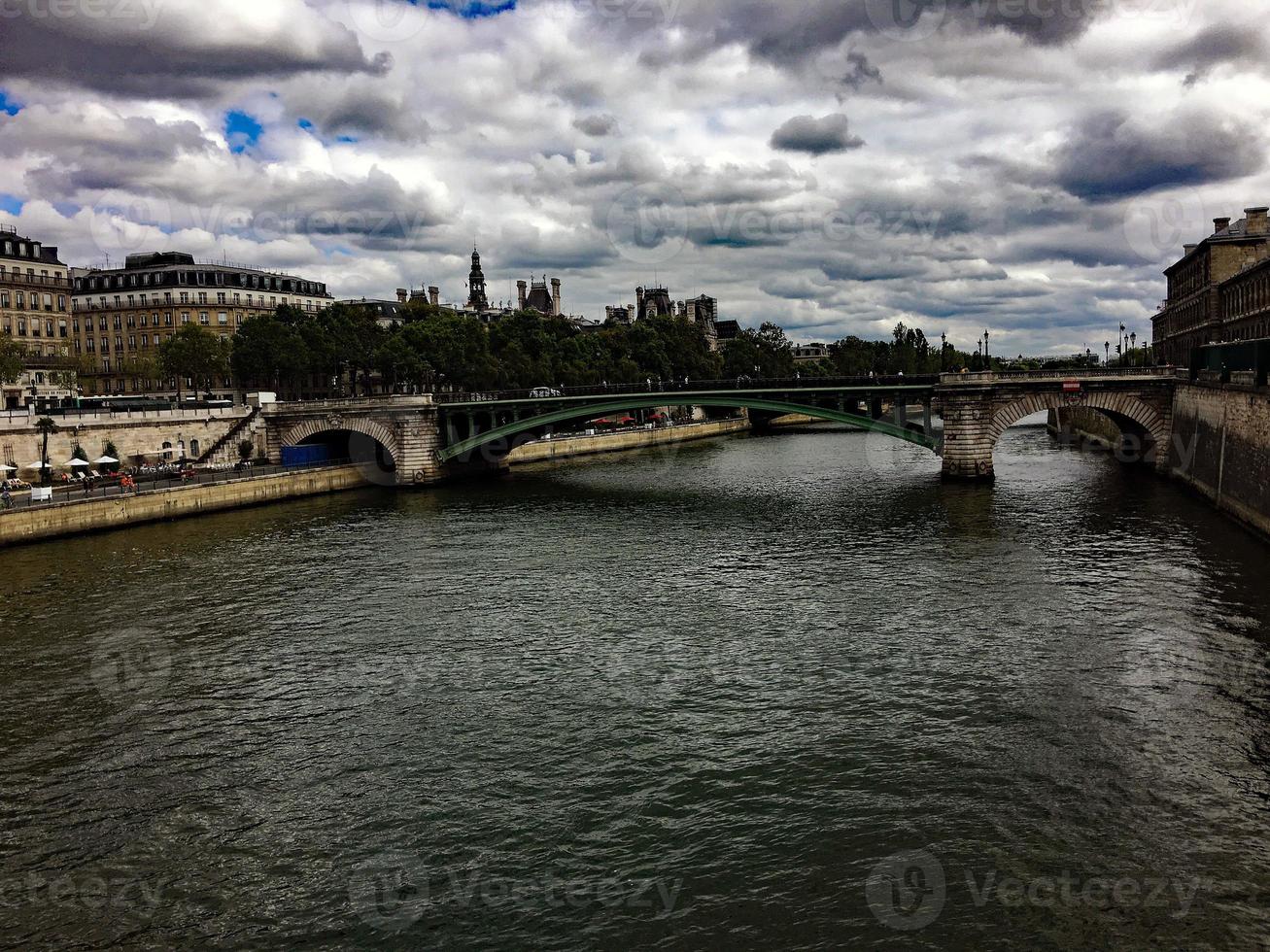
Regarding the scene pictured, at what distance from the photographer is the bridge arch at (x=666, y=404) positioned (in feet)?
203

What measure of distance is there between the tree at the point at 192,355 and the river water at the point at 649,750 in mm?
55380

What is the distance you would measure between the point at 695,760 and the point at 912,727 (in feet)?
16.7

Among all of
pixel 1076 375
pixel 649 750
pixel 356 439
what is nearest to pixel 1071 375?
pixel 1076 375

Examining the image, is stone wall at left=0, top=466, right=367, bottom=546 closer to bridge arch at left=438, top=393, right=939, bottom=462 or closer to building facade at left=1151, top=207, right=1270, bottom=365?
bridge arch at left=438, top=393, right=939, bottom=462

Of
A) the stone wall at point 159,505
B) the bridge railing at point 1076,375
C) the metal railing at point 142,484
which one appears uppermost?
the bridge railing at point 1076,375

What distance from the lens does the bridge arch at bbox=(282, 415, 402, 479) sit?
72500 mm

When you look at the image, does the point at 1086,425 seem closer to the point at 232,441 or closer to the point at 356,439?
the point at 356,439

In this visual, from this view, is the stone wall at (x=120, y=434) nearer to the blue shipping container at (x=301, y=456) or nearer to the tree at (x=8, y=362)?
the blue shipping container at (x=301, y=456)

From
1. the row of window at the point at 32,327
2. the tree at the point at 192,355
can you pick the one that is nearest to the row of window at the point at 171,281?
Result: the row of window at the point at 32,327

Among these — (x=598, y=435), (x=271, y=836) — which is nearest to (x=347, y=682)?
(x=271, y=836)

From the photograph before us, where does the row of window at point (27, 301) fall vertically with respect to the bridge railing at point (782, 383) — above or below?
above

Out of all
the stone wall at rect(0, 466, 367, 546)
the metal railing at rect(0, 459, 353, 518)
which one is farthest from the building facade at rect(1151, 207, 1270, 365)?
the metal railing at rect(0, 459, 353, 518)

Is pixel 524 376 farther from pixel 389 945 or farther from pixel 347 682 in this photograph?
pixel 389 945

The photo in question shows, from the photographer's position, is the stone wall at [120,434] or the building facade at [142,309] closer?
the stone wall at [120,434]
